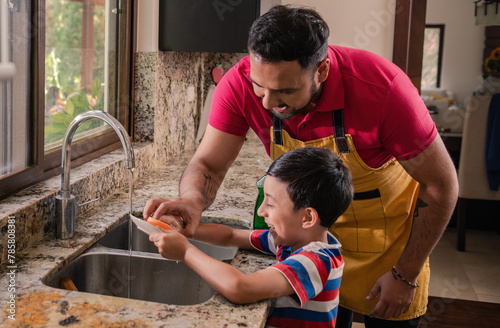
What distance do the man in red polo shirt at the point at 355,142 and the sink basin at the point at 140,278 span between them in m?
0.20

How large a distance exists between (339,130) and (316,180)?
25cm

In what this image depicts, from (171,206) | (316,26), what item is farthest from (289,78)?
(171,206)

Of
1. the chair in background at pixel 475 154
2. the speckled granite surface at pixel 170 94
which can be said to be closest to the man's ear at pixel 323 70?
the speckled granite surface at pixel 170 94

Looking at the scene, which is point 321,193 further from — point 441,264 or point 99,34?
point 441,264

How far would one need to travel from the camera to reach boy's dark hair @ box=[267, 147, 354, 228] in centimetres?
121

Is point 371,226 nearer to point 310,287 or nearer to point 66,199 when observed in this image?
point 310,287

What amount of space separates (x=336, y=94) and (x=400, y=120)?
0.57 feet

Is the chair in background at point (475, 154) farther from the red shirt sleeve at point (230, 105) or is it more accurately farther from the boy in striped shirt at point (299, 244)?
the boy in striped shirt at point (299, 244)

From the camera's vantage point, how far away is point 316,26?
1.28 meters

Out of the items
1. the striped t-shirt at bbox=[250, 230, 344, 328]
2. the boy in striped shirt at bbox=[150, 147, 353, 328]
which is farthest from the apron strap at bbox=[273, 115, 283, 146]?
the striped t-shirt at bbox=[250, 230, 344, 328]

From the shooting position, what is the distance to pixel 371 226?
1.55m

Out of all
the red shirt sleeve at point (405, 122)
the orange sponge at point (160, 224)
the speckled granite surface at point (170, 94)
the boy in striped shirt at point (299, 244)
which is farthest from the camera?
the speckled granite surface at point (170, 94)

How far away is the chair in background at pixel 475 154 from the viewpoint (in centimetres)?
409

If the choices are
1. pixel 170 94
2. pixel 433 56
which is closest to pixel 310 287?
pixel 170 94
